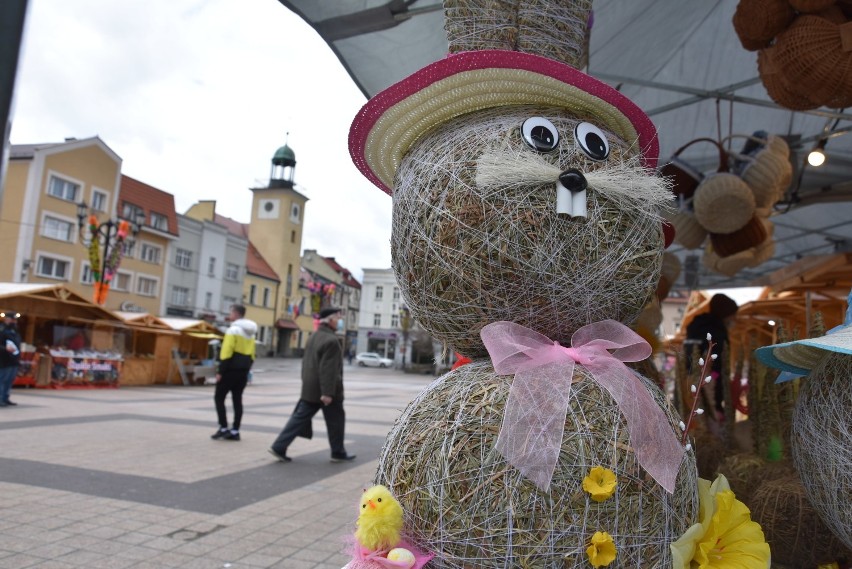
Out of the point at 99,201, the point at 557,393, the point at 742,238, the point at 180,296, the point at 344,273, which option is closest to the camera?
the point at 557,393

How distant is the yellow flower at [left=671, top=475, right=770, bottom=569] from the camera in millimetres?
1635

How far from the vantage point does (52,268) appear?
29.6m

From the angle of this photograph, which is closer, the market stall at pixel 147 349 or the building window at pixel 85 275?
the market stall at pixel 147 349

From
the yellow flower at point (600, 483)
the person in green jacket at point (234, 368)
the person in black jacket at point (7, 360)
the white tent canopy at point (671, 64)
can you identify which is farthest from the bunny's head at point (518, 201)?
the person in black jacket at point (7, 360)

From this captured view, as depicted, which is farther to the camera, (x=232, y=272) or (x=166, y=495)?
(x=232, y=272)

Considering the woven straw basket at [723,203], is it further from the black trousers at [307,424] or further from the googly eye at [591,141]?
the black trousers at [307,424]

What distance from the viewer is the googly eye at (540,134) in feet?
5.95

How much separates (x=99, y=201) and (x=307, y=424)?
29.9m

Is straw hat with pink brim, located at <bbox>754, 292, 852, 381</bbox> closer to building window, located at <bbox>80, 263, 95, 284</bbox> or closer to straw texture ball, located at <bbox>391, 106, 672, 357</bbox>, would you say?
straw texture ball, located at <bbox>391, 106, 672, 357</bbox>

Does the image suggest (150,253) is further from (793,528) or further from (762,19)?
(793,528)

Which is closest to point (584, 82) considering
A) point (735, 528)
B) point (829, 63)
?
point (735, 528)

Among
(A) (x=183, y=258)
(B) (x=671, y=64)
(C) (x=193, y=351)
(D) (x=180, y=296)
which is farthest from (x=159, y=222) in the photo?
(B) (x=671, y=64)

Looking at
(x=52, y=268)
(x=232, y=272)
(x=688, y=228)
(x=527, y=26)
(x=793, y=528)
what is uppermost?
(x=232, y=272)

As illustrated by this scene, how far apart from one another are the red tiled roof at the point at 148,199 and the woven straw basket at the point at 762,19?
3524cm
